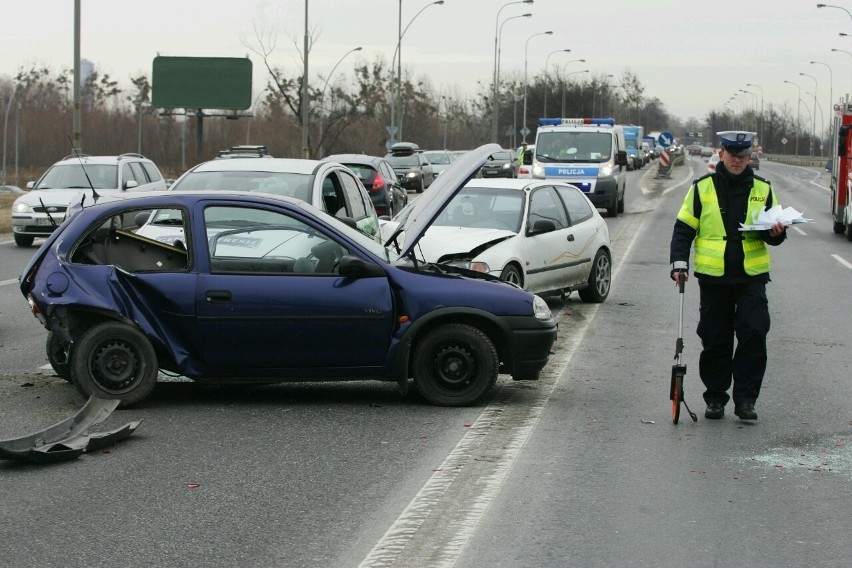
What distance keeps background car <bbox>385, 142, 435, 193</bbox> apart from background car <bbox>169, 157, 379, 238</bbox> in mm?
30437

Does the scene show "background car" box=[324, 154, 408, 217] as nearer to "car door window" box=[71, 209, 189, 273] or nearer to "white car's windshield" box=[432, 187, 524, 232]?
"white car's windshield" box=[432, 187, 524, 232]

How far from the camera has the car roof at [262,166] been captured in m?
12.4

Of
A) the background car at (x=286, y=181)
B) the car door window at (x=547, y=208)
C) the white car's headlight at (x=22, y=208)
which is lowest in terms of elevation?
the white car's headlight at (x=22, y=208)

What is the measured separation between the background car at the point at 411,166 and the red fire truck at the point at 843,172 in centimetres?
1794

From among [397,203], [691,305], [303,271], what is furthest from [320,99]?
[303,271]

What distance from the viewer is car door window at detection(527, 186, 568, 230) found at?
541 inches

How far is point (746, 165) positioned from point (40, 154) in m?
84.5

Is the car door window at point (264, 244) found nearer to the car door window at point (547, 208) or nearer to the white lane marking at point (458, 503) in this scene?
the white lane marking at point (458, 503)

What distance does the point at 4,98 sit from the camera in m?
101

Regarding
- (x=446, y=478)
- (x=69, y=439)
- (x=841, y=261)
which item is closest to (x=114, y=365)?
(x=69, y=439)

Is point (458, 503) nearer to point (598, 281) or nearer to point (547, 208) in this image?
point (547, 208)

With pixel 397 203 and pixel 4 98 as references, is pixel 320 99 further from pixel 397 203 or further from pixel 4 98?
pixel 4 98

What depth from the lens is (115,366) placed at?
318 inches

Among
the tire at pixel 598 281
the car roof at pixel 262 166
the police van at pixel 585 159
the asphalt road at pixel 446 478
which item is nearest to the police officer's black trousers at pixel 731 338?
the asphalt road at pixel 446 478
